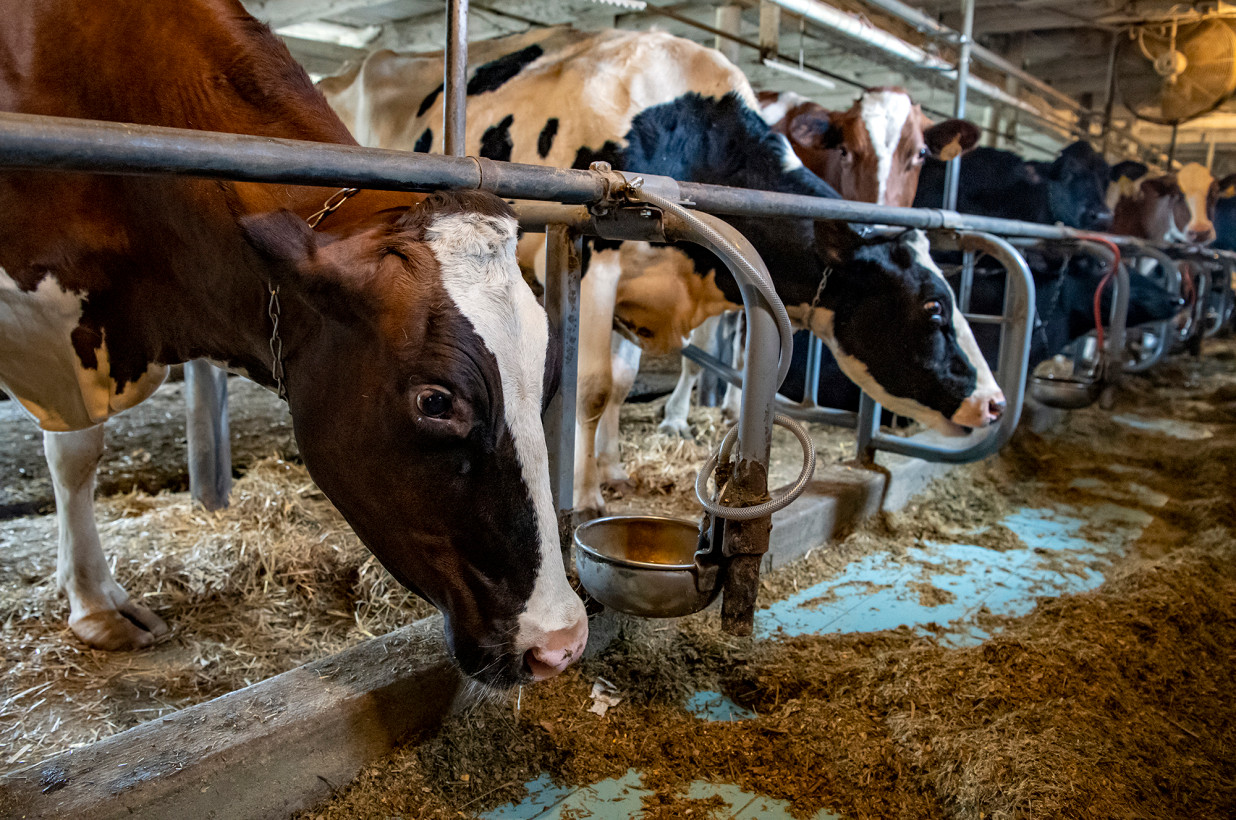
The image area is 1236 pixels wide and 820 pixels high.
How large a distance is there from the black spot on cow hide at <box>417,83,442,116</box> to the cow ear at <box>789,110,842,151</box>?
2282mm

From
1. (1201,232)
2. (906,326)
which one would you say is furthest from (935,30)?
(1201,232)

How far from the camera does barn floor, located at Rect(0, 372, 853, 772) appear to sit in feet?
7.08

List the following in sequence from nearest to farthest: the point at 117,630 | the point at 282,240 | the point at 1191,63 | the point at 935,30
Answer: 1. the point at 282,240
2. the point at 117,630
3. the point at 935,30
4. the point at 1191,63

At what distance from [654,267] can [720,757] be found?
1926 millimetres

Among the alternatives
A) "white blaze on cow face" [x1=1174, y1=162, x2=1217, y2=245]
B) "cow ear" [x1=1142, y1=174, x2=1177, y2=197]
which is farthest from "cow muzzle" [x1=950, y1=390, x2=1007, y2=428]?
"white blaze on cow face" [x1=1174, y1=162, x2=1217, y2=245]

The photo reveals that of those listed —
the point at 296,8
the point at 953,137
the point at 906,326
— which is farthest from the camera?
the point at 296,8

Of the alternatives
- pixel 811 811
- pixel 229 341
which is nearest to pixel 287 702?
pixel 229 341

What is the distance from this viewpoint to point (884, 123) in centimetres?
505

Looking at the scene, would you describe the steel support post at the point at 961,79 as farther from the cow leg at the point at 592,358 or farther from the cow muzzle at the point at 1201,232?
the cow muzzle at the point at 1201,232

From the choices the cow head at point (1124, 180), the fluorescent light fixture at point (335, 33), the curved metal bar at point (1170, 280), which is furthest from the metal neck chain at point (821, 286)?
the cow head at point (1124, 180)

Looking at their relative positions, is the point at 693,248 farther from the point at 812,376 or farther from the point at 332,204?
the point at 332,204

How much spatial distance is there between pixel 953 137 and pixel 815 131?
78 cm

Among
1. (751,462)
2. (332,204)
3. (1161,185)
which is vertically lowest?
(751,462)

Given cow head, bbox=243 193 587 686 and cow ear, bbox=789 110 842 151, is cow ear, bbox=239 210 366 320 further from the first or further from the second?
cow ear, bbox=789 110 842 151
